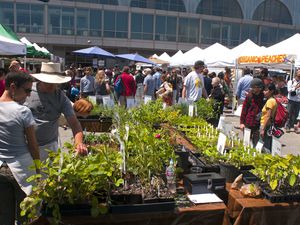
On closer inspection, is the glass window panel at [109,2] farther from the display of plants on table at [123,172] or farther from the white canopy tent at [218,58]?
the display of plants on table at [123,172]

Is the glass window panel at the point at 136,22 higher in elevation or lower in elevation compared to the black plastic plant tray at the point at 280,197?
higher

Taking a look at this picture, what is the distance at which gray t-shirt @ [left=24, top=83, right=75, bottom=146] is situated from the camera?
338 cm

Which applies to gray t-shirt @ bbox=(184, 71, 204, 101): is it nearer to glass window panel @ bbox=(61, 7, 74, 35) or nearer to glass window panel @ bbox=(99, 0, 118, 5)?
glass window panel @ bbox=(61, 7, 74, 35)

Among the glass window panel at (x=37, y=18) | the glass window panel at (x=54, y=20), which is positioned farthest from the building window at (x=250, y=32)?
the glass window panel at (x=37, y=18)

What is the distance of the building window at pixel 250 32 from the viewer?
47.0 metres

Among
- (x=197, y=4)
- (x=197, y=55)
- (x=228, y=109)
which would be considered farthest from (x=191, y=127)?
(x=197, y=4)

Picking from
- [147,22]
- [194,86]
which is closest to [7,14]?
[147,22]

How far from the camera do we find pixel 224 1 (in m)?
47.3

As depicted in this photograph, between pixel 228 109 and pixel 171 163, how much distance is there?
1297cm

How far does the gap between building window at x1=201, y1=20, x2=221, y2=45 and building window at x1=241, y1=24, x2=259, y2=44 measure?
368cm

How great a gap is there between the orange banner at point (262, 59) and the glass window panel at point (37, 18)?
2949 cm

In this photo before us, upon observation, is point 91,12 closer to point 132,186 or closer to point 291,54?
point 291,54

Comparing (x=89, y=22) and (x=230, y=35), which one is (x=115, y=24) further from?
(x=230, y=35)

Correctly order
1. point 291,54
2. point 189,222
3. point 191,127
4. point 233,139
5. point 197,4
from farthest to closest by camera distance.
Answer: point 197,4, point 291,54, point 191,127, point 233,139, point 189,222
